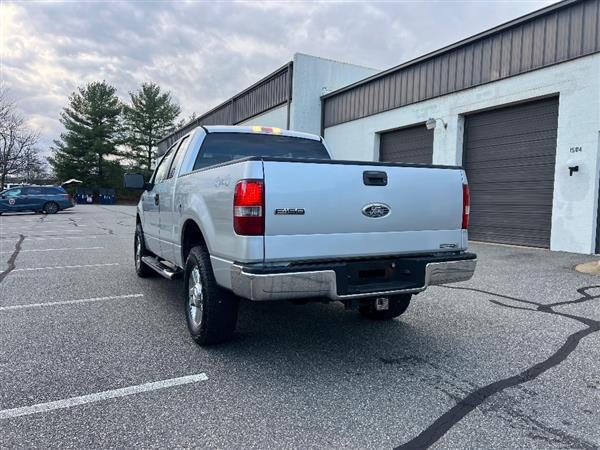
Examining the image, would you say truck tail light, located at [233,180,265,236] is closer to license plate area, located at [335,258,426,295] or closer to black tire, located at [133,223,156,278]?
license plate area, located at [335,258,426,295]

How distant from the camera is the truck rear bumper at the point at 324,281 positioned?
10.2 feet

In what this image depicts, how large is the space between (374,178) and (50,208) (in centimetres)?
→ 2691

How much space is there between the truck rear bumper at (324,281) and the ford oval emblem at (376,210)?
37cm

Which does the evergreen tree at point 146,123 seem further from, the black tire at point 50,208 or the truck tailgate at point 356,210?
the truck tailgate at point 356,210

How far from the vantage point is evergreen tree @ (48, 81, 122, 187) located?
5041 cm

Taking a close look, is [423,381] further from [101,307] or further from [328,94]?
[328,94]

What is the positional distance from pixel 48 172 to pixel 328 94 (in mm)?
52448

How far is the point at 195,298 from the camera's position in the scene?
411cm

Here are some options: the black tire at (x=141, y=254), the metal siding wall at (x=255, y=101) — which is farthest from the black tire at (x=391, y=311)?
the metal siding wall at (x=255, y=101)

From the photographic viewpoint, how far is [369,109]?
1741cm

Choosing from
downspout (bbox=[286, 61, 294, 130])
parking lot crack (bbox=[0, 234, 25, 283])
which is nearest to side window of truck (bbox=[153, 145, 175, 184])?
parking lot crack (bbox=[0, 234, 25, 283])

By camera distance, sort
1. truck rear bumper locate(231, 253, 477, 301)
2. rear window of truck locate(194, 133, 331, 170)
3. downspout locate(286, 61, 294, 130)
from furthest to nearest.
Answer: downspout locate(286, 61, 294, 130)
rear window of truck locate(194, 133, 331, 170)
truck rear bumper locate(231, 253, 477, 301)

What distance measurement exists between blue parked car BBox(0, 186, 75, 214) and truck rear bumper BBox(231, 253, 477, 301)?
26.2 metres

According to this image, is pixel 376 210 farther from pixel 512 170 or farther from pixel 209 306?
pixel 512 170
